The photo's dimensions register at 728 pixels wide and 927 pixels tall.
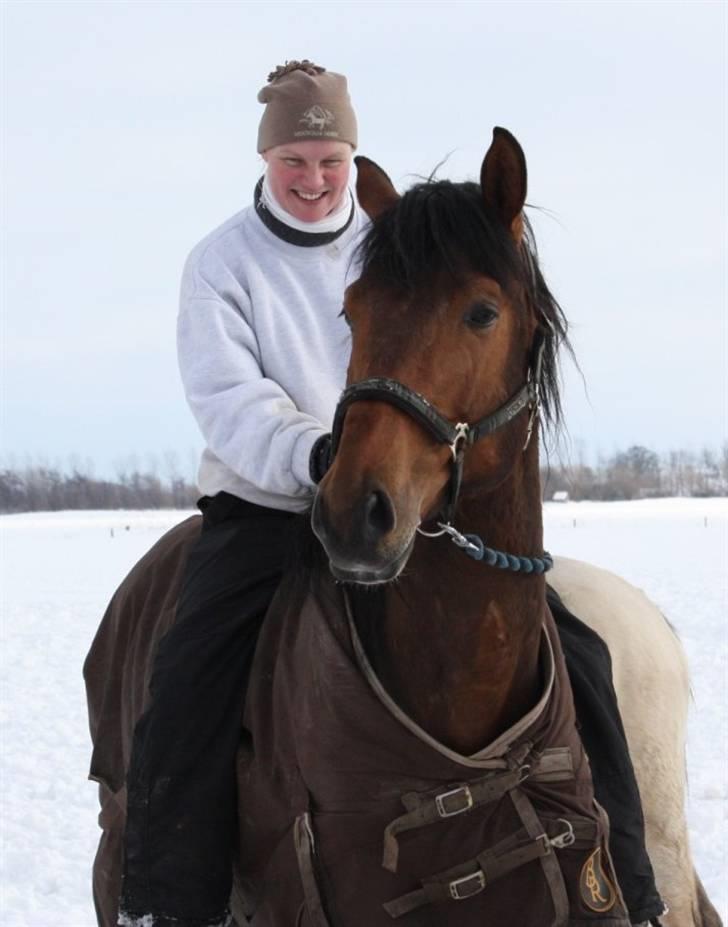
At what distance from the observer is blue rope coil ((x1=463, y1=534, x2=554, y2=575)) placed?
105 inches

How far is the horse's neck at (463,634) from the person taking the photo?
272 cm

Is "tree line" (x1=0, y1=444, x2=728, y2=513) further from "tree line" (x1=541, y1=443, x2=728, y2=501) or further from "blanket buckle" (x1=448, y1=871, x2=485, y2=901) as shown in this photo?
"blanket buckle" (x1=448, y1=871, x2=485, y2=901)

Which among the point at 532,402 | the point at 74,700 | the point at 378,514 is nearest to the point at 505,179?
the point at 532,402

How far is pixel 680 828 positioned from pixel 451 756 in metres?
1.44

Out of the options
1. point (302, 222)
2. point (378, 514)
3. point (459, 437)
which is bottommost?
point (378, 514)

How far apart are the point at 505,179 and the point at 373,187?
0.49m

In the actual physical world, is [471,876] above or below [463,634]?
below

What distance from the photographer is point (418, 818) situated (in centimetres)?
265

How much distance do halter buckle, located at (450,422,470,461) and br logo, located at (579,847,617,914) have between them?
42.7 inches

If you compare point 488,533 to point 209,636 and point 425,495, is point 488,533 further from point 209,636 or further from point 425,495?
point 209,636

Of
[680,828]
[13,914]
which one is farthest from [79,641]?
[680,828]

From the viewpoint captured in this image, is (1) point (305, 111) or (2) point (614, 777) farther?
(1) point (305, 111)

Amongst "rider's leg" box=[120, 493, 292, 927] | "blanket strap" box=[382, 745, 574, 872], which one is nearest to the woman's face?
"rider's leg" box=[120, 493, 292, 927]

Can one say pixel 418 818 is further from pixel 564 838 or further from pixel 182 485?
pixel 182 485
